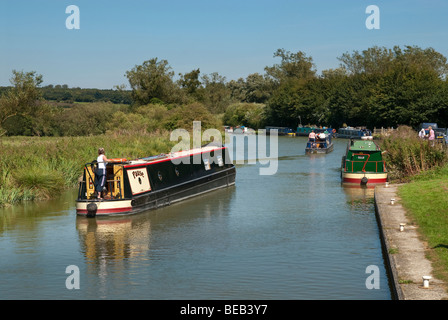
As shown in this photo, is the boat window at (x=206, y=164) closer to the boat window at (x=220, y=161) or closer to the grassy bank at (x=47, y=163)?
the boat window at (x=220, y=161)

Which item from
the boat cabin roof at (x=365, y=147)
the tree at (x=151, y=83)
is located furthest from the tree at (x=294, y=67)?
the boat cabin roof at (x=365, y=147)

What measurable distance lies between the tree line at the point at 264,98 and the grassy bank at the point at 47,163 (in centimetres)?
838

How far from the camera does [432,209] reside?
54.2 ft

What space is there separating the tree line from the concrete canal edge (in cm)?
2576

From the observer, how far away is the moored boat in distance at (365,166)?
2538 cm

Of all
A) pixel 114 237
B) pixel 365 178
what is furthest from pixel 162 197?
pixel 365 178

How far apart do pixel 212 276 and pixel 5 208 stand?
1090cm

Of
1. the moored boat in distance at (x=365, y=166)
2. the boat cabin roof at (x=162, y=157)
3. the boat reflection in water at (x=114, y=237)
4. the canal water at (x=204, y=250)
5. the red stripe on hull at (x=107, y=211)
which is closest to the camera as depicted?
the canal water at (x=204, y=250)

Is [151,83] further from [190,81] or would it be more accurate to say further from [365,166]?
[365,166]

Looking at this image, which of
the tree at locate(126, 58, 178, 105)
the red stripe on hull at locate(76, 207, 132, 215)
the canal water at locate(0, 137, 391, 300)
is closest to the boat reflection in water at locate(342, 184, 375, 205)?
the canal water at locate(0, 137, 391, 300)

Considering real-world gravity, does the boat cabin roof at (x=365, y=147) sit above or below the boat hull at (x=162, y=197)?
above

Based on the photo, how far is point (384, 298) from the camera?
11.3 meters

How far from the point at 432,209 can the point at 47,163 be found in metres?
15.1
